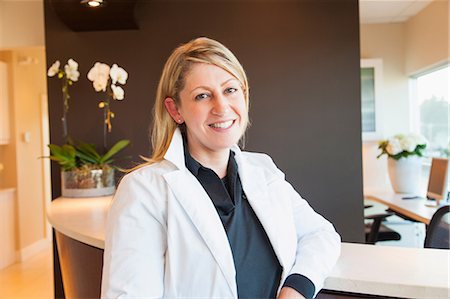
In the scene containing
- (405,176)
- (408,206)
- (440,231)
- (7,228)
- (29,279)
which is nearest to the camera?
(440,231)

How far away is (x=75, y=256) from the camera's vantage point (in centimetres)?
172

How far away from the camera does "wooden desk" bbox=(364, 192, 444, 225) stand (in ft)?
9.34

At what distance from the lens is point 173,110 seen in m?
1.09

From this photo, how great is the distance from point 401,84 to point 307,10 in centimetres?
231

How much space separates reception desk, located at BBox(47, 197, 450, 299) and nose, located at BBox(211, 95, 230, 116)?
50cm

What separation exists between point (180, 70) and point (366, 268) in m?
0.72

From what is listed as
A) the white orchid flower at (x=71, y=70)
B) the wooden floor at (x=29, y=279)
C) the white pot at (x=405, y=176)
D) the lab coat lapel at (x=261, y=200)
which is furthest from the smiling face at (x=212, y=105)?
the wooden floor at (x=29, y=279)

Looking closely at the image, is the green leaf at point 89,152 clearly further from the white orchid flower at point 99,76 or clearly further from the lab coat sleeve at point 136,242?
the lab coat sleeve at point 136,242

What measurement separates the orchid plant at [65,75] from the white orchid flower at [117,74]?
0.31 meters

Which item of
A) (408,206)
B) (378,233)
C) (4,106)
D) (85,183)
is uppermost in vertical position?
(4,106)

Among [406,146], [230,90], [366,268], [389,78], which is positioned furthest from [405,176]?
[230,90]

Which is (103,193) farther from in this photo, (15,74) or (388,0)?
(388,0)

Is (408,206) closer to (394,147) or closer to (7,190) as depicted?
(394,147)

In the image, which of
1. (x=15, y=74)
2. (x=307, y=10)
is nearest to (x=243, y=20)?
(x=307, y=10)
